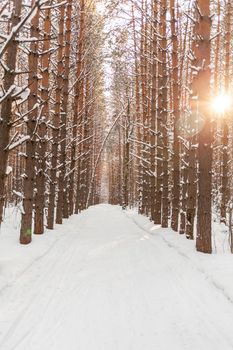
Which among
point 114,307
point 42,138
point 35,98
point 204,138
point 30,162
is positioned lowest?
point 114,307

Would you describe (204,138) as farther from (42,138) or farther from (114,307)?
(42,138)

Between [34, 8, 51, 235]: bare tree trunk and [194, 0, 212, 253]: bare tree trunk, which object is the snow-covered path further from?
[34, 8, 51, 235]: bare tree trunk

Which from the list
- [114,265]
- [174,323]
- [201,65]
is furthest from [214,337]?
[201,65]

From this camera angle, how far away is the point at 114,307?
18.5 feet

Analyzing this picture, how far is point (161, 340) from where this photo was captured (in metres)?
4.46

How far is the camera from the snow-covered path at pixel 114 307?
14.6 ft

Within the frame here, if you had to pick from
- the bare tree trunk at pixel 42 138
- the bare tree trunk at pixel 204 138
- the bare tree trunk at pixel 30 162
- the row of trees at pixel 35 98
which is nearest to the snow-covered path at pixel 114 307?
the bare tree trunk at pixel 204 138

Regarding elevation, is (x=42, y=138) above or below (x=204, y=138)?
above

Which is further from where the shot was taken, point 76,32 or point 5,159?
point 76,32

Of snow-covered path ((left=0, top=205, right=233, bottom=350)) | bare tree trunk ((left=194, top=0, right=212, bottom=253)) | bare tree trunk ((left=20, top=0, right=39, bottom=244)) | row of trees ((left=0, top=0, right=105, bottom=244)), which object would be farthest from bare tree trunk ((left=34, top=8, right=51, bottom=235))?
bare tree trunk ((left=194, top=0, right=212, bottom=253))

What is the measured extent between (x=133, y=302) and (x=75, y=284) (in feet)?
4.53

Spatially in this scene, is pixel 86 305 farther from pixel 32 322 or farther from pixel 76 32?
pixel 76 32

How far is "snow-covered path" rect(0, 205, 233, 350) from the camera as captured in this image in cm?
444

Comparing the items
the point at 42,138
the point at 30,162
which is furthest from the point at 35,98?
the point at 42,138
